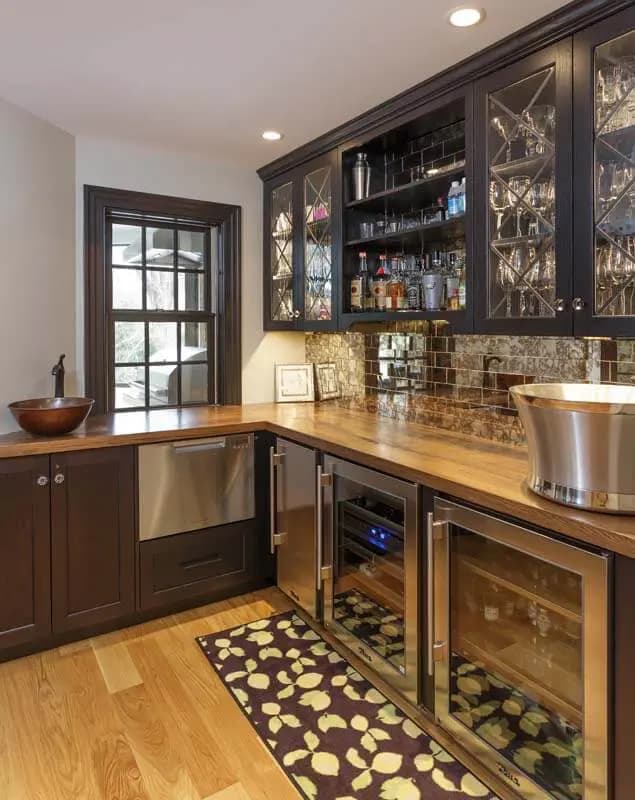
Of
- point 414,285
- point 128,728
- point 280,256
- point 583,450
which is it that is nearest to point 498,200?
point 414,285

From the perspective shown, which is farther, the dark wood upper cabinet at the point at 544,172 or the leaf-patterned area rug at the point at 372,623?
the leaf-patterned area rug at the point at 372,623

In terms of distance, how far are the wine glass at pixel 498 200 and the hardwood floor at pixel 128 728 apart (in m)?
2.02

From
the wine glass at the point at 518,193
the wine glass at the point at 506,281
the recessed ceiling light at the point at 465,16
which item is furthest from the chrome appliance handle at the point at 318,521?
the recessed ceiling light at the point at 465,16

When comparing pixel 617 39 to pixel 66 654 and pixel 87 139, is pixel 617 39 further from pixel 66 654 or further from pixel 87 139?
pixel 66 654

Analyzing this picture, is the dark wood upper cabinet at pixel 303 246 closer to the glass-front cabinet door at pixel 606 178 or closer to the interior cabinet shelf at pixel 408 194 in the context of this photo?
the interior cabinet shelf at pixel 408 194

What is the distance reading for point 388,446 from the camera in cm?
232

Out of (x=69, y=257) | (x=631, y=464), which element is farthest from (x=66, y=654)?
(x=631, y=464)

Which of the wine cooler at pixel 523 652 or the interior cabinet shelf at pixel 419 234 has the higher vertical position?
the interior cabinet shelf at pixel 419 234

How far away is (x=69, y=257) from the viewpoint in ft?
9.84

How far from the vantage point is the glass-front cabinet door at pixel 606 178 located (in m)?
1.71

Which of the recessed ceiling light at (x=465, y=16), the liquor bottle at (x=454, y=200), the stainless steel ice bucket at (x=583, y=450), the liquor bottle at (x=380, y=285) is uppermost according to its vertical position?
the recessed ceiling light at (x=465, y=16)

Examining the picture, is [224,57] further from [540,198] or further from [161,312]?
[161,312]

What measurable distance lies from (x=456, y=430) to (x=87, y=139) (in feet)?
7.98

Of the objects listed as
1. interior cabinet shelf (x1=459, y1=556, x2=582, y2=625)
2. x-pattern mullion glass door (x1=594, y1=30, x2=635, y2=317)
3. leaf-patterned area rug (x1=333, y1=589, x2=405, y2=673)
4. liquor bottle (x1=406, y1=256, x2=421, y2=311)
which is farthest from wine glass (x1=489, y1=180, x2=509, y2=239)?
leaf-patterned area rug (x1=333, y1=589, x2=405, y2=673)
